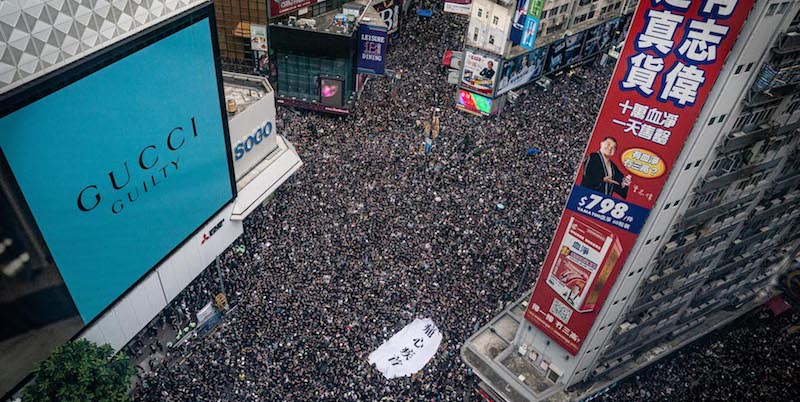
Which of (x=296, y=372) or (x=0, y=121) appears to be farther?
(x=296, y=372)

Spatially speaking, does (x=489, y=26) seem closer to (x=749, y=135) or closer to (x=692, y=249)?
(x=692, y=249)

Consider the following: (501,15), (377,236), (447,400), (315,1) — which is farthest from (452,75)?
(447,400)

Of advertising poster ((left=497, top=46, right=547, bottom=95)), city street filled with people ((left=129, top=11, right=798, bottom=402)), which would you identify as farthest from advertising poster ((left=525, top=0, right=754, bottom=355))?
advertising poster ((left=497, top=46, right=547, bottom=95))

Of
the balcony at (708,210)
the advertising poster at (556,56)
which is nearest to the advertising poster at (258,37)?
the advertising poster at (556,56)

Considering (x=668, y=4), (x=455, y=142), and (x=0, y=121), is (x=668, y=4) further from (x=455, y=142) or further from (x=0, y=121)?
(x=455, y=142)

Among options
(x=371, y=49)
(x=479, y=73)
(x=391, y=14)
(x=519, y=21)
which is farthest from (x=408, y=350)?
(x=391, y=14)
